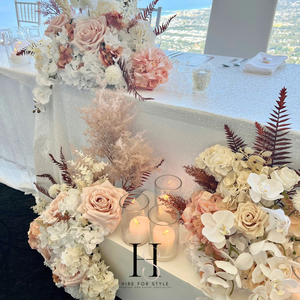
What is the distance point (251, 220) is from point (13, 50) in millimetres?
1344

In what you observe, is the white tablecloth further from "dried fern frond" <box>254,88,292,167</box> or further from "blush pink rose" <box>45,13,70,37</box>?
"blush pink rose" <box>45,13,70,37</box>

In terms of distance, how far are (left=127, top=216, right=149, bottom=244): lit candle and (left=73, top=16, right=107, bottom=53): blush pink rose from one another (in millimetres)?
622

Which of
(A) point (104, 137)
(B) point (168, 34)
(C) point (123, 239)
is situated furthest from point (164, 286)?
(B) point (168, 34)

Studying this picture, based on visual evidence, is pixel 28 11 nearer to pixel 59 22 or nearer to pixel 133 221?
pixel 59 22

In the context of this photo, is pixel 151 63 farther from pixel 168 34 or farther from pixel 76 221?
pixel 168 34

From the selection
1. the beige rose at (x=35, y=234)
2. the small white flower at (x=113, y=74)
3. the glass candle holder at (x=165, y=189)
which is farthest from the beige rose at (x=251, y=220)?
the beige rose at (x=35, y=234)

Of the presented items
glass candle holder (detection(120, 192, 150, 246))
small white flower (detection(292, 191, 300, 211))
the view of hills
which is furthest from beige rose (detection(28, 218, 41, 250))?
the view of hills

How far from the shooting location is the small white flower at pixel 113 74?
926 millimetres

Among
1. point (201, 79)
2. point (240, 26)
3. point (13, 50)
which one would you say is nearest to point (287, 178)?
point (201, 79)

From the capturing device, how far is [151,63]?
3.14 ft

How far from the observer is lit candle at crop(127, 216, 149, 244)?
92 cm

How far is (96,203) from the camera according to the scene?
0.88 meters

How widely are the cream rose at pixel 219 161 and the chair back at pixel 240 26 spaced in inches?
93.0

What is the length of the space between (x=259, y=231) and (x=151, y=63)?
2.14 ft
